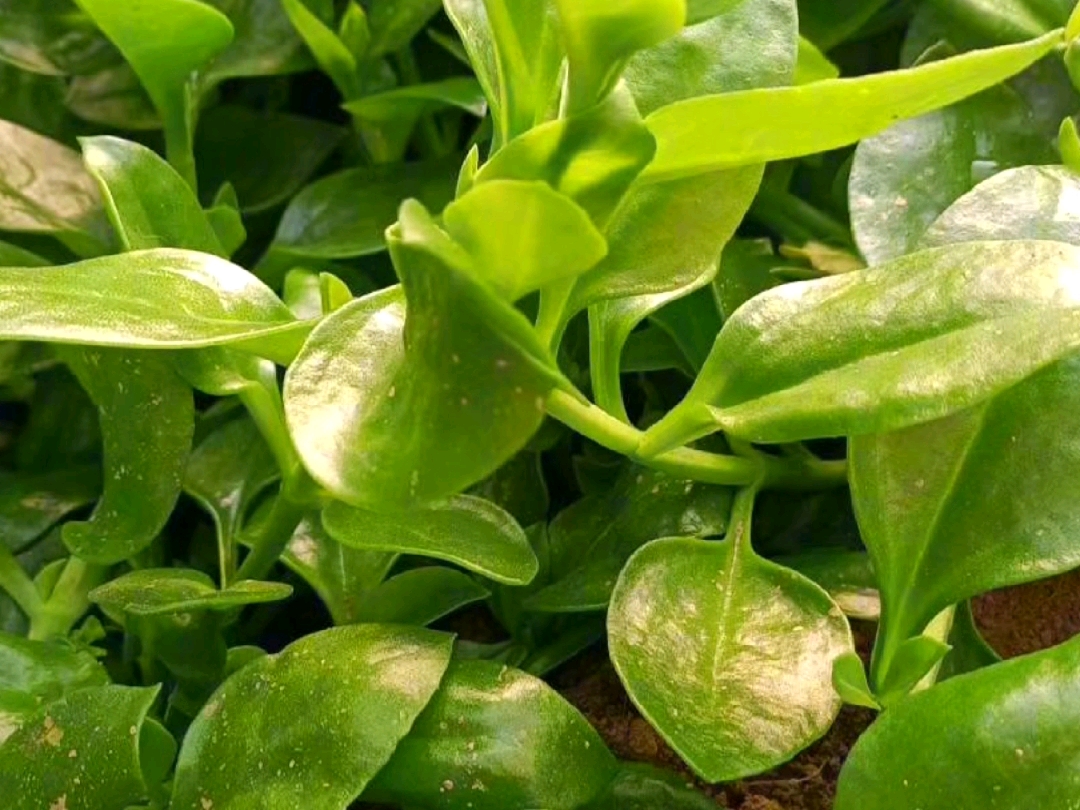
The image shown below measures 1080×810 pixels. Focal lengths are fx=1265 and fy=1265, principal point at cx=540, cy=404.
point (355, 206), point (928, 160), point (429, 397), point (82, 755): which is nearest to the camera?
point (429, 397)

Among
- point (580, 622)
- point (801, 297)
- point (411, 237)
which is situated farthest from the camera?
point (580, 622)

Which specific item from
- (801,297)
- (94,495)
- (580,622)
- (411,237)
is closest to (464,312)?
(411,237)

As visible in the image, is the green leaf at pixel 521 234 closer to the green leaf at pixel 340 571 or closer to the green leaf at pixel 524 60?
the green leaf at pixel 524 60

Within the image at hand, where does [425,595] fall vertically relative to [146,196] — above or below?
below

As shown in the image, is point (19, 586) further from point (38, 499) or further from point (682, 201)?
point (682, 201)

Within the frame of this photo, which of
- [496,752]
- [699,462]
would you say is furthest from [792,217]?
[496,752]

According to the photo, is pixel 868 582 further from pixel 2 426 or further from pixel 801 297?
pixel 2 426
